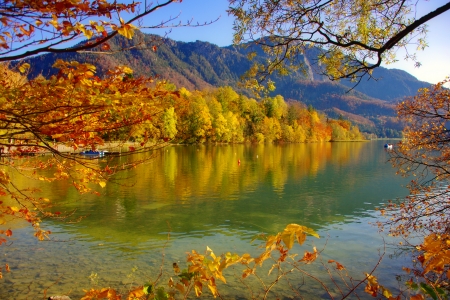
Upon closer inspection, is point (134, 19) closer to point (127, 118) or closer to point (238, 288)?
point (127, 118)

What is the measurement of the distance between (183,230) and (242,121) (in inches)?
2628

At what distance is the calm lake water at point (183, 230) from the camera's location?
7.45 m

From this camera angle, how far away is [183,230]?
448 inches

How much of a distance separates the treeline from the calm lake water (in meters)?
34.3

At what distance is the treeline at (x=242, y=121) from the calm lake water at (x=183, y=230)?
34.3 metres

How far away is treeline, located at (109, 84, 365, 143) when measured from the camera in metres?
61.6

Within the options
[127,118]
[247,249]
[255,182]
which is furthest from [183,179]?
[127,118]

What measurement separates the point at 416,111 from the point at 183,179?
631 inches

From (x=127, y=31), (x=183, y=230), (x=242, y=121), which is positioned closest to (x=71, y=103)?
(x=127, y=31)

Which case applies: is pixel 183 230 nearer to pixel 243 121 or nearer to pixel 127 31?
pixel 127 31

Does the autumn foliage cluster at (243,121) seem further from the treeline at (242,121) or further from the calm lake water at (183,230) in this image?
the calm lake water at (183,230)

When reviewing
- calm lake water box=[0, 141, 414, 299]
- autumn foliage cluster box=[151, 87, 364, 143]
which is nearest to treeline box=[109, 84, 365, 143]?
autumn foliage cluster box=[151, 87, 364, 143]

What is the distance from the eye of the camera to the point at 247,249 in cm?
956

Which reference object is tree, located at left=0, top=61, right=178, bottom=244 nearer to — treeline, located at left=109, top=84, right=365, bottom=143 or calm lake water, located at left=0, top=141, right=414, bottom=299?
calm lake water, located at left=0, top=141, right=414, bottom=299
